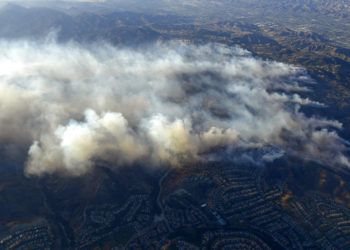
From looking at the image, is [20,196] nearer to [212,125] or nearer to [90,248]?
[90,248]

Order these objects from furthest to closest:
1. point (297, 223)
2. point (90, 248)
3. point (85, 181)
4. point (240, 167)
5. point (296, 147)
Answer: point (296, 147) → point (240, 167) → point (85, 181) → point (297, 223) → point (90, 248)

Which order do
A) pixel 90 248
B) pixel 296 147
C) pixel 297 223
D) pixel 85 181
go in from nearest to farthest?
pixel 90 248 → pixel 297 223 → pixel 85 181 → pixel 296 147

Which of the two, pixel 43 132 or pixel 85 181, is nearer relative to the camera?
pixel 85 181

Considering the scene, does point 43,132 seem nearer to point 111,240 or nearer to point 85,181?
point 85,181

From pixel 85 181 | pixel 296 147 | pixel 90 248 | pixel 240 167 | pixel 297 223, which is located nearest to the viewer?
pixel 90 248

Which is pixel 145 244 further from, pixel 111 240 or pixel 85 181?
pixel 85 181

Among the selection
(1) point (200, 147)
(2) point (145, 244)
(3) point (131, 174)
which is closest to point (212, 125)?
(1) point (200, 147)

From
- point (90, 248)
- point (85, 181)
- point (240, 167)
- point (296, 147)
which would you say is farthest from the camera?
point (296, 147)

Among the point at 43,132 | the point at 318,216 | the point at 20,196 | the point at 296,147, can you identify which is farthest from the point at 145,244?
the point at 296,147

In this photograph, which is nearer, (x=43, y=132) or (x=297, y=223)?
(x=297, y=223)
